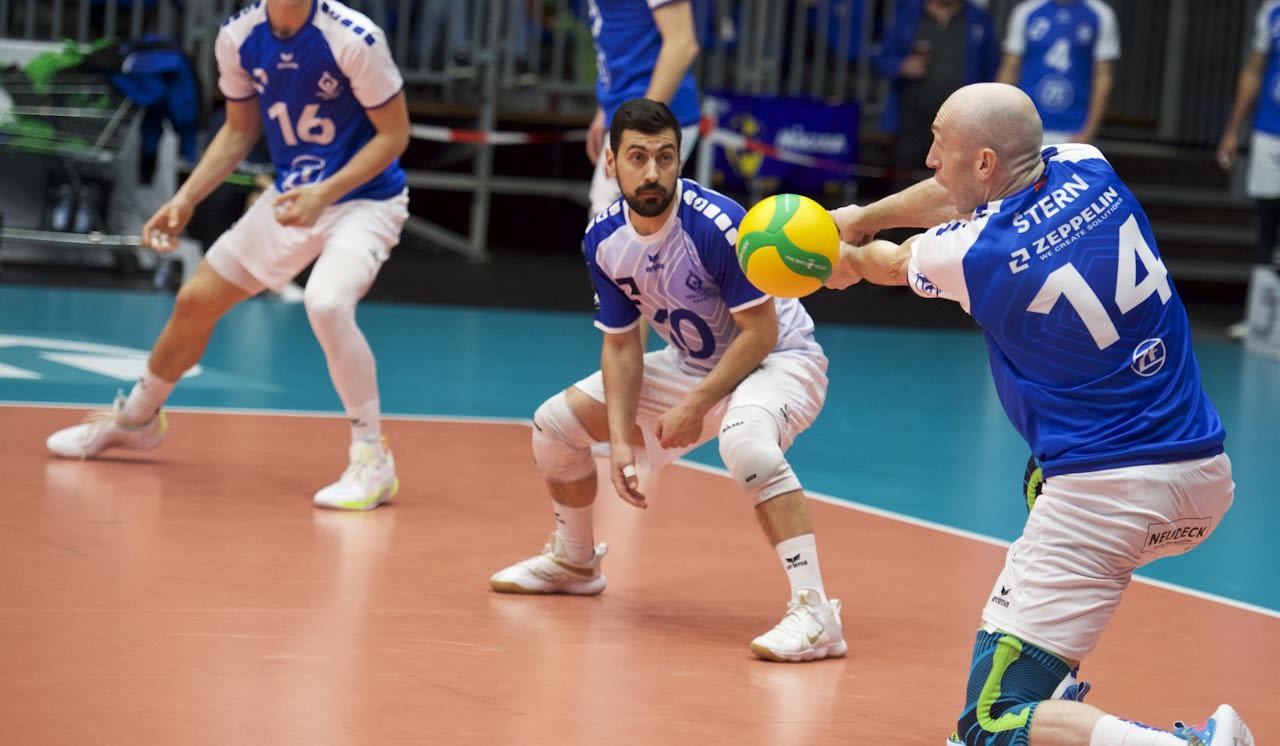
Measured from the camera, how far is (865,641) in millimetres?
5355

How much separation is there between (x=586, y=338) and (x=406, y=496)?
4.83m

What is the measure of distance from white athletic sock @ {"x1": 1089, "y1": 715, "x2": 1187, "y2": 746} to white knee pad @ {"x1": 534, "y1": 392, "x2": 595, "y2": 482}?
2146 millimetres

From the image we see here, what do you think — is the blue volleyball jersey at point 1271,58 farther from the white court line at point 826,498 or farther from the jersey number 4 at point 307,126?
the jersey number 4 at point 307,126

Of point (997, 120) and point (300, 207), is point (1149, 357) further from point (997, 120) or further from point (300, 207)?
point (300, 207)

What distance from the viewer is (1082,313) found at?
3.93 metres

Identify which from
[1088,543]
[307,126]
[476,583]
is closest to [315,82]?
[307,126]

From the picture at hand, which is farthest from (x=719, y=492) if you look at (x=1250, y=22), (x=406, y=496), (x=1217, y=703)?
(x=1250, y=22)

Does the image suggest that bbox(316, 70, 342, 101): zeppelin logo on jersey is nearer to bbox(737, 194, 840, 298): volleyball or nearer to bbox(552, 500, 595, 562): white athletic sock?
bbox(552, 500, 595, 562): white athletic sock

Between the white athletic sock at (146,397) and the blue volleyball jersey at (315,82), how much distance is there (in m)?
0.88

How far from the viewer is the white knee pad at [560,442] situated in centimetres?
553

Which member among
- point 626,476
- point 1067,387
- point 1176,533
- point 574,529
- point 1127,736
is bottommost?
point 574,529

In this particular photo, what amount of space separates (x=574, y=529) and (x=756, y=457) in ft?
2.52

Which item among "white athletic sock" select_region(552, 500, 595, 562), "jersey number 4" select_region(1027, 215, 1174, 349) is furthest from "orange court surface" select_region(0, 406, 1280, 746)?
"jersey number 4" select_region(1027, 215, 1174, 349)

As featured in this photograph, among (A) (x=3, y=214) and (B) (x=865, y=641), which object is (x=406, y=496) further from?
(A) (x=3, y=214)
